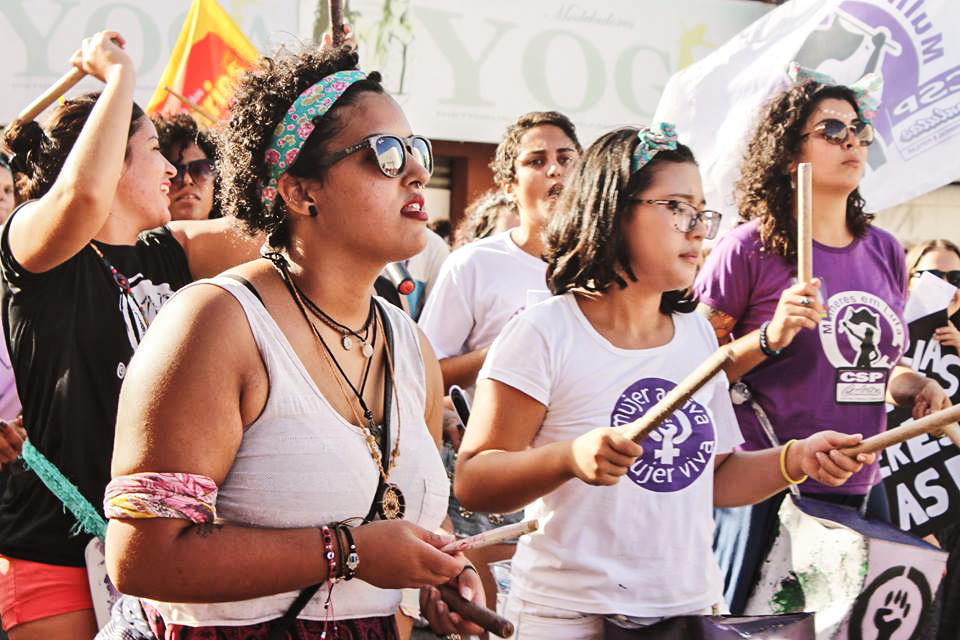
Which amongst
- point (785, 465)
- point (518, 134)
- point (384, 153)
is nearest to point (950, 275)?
point (518, 134)

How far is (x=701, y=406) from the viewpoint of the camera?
8.87 feet

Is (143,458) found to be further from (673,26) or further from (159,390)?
(673,26)

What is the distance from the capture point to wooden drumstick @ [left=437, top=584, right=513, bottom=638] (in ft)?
5.98

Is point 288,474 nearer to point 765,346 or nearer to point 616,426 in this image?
point 616,426

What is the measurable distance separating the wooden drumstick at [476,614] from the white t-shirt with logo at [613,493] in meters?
0.60

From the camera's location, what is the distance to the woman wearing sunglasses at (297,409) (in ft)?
5.83

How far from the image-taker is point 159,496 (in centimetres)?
174

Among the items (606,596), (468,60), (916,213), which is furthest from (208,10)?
(916,213)

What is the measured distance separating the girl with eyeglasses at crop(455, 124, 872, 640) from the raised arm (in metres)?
0.98

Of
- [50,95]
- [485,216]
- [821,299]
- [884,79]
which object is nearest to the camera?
[50,95]

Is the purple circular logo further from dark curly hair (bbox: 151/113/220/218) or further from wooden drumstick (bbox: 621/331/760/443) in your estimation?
dark curly hair (bbox: 151/113/220/218)

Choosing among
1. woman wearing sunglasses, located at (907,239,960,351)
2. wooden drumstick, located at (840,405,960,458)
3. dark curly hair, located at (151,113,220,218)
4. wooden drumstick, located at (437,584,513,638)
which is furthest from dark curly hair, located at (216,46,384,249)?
woman wearing sunglasses, located at (907,239,960,351)

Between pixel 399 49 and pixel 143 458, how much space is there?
9.45 m

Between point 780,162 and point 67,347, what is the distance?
2.49m
